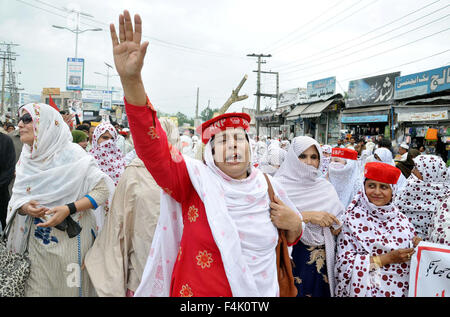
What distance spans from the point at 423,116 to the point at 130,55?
12.8 m

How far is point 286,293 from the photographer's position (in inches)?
69.8

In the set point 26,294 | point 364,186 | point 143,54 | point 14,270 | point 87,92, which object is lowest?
point 26,294

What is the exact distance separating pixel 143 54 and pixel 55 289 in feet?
6.45

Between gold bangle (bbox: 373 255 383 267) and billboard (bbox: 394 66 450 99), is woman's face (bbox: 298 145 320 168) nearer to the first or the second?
gold bangle (bbox: 373 255 383 267)

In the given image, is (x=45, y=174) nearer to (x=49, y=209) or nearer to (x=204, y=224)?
(x=49, y=209)

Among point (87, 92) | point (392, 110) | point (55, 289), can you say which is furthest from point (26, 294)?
point (87, 92)

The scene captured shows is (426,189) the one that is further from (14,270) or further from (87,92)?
(87,92)

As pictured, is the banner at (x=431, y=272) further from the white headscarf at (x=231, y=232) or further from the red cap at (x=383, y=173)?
the white headscarf at (x=231, y=232)

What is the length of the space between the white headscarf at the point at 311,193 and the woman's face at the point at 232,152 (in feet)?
3.60

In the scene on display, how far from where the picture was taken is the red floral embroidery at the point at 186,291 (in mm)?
1518

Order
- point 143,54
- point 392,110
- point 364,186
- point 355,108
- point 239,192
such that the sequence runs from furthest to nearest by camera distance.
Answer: point 355,108 < point 392,110 < point 364,186 < point 239,192 < point 143,54

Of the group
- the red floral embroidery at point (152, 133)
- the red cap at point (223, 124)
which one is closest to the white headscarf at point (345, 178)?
the red cap at point (223, 124)

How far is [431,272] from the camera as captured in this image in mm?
2207

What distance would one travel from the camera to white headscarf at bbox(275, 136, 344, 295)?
2512 millimetres
